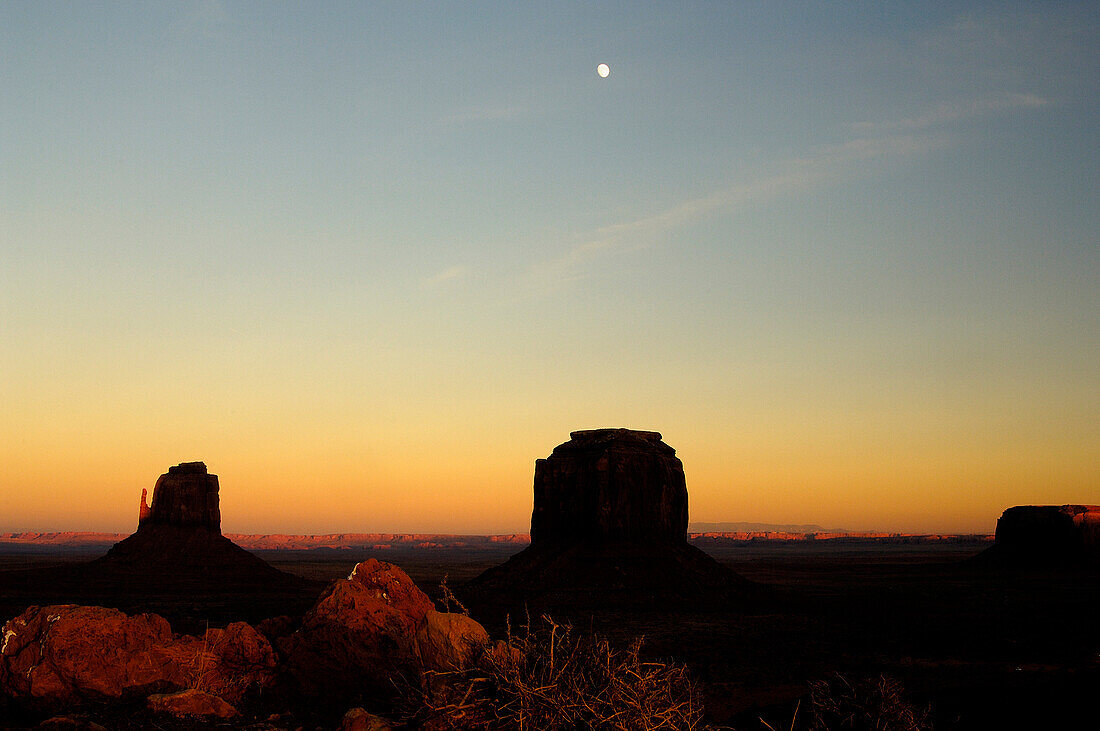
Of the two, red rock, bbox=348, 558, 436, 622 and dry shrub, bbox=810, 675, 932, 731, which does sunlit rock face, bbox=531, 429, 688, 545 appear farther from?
dry shrub, bbox=810, 675, 932, 731

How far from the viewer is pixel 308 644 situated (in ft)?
46.1

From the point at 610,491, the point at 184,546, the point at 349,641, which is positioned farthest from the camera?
the point at 184,546

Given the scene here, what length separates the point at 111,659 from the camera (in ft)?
42.7

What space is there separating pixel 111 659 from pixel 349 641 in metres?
3.41

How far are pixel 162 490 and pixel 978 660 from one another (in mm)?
71689

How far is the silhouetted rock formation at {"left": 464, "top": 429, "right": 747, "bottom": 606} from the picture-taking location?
4966cm

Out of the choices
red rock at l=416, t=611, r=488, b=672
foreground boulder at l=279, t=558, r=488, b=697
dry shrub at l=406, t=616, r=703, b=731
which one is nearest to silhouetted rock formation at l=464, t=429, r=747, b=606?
foreground boulder at l=279, t=558, r=488, b=697

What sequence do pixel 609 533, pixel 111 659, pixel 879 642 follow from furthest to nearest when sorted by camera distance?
pixel 609 533
pixel 879 642
pixel 111 659

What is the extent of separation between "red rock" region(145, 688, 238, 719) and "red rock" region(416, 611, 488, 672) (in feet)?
8.33

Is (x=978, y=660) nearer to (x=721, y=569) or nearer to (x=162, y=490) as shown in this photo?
(x=721, y=569)

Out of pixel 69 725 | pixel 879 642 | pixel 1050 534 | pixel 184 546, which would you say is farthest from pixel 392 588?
pixel 1050 534

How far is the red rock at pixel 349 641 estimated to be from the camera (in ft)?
43.5

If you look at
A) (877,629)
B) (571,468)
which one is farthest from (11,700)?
(571,468)

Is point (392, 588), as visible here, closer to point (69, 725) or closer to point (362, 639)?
point (362, 639)
